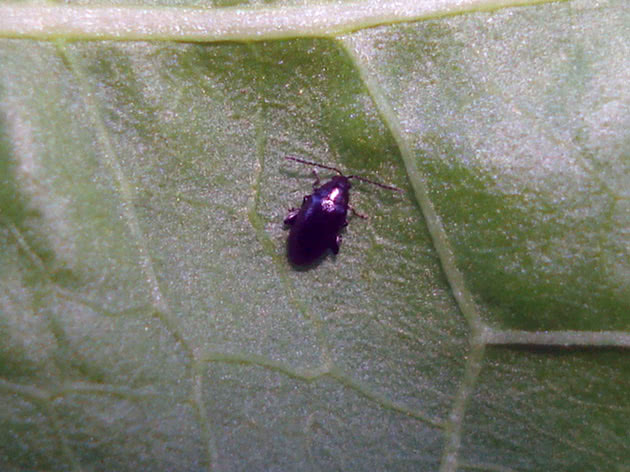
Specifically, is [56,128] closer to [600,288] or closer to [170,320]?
[170,320]

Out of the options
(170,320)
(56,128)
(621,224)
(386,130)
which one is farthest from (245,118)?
(621,224)

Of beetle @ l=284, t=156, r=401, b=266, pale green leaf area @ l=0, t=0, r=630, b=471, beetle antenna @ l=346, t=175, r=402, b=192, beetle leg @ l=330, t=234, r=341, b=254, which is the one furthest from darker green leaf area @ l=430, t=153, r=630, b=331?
beetle leg @ l=330, t=234, r=341, b=254

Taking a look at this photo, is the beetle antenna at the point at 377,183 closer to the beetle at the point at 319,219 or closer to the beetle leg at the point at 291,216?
the beetle at the point at 319,219

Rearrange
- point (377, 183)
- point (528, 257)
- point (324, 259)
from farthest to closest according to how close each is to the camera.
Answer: point (324, 259) → point (377, 183) → point (528, 257)

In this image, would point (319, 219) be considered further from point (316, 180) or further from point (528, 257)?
point (528, 257)

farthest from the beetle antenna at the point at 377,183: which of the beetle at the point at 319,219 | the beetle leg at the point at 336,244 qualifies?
the beetle leg at the point at 336,244

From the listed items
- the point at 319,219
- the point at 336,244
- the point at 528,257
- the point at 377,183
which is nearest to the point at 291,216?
the point at 319,219
